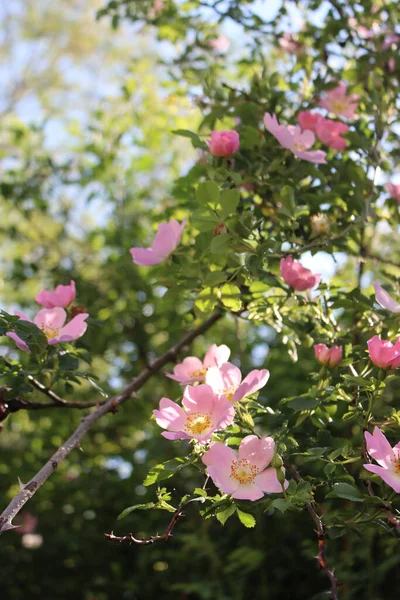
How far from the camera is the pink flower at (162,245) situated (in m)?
1.26

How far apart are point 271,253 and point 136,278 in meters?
1.45

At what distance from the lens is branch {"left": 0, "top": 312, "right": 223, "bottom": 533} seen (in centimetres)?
91

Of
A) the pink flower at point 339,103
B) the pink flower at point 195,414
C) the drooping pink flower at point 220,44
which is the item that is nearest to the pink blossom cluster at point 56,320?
the pink flower at point 195,414

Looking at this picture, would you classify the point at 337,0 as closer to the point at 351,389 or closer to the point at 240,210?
the point at 240,210

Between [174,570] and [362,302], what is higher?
[362,302]

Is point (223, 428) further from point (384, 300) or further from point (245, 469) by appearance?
point (384, 300)

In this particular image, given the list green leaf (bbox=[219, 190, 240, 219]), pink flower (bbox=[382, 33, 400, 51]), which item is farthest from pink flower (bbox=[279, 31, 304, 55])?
green leaf (bbox=[219, 190, 240, 219])

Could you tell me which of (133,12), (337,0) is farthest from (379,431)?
(133,12)

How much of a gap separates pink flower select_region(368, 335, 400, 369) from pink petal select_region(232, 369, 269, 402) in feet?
0.51

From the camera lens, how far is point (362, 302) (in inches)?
49.0

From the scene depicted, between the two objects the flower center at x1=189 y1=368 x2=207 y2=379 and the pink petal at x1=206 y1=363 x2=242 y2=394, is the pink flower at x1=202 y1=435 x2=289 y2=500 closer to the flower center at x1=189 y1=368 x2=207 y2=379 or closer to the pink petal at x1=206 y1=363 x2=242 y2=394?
the pink petal at x1=206 y1=363 x2=242 y2=394

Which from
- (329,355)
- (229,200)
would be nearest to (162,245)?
(229,200)

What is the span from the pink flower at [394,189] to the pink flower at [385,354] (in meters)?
0.68

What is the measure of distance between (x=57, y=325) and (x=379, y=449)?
59cm
